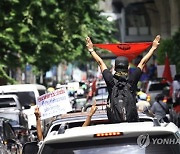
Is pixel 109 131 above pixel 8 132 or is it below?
above

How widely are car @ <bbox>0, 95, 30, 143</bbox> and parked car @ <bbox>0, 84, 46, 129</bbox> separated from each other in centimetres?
90

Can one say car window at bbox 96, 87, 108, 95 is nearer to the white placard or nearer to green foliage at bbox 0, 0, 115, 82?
green foliage at bbox 0, 0, 115, 82

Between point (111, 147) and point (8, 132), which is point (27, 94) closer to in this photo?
point (8, 132)

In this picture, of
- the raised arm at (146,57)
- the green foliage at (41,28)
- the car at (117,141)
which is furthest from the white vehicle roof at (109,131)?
the green foliage at (41,28)

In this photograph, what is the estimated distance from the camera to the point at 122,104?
8406 mm

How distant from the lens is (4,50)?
30.4 m

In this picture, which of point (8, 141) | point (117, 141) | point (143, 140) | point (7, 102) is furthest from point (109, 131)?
point (7, 102)

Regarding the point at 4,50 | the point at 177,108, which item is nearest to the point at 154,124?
the point at 177,108

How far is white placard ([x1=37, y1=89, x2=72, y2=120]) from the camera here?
12156 mm

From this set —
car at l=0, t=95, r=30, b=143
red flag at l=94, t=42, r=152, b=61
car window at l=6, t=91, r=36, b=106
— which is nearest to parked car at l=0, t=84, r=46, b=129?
car window at l=6, t=91, r=36, b=106

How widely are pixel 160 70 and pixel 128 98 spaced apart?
29.5m

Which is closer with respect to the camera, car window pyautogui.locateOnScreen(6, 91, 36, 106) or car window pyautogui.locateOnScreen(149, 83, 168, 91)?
car window pyautogui.locateOnScreen(6, 91, 36, 106)

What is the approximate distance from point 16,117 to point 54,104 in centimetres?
722

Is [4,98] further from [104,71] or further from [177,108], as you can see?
[104,71]
